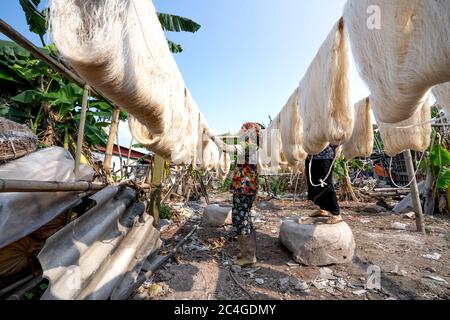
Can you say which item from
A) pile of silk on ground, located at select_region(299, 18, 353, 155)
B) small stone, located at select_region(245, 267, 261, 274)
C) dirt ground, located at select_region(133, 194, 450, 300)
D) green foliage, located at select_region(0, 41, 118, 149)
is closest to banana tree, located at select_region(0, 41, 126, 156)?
green foliage, located at select_region(0, 41, 118, 149)

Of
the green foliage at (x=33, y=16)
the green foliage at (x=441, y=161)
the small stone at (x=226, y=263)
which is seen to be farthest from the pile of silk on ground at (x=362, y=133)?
the green foliage at (x=33, y=16)

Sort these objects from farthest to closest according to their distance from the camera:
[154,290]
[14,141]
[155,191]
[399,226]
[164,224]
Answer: [164,224] → [399,226] → [155,191] → [154,290] → [14,141]

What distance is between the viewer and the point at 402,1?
74cm

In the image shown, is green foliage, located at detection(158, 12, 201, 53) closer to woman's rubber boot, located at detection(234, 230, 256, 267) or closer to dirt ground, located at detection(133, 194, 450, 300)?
dirt ground, located at detection(133, 194, 450, 300)

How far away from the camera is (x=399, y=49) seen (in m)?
0.78

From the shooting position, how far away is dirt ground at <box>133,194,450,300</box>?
7.10 feet

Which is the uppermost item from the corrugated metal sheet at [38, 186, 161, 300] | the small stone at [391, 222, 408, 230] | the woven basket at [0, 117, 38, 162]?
the woven basket at [0, 117, 38, 162]

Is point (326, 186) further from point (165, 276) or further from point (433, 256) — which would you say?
point (165, 276)

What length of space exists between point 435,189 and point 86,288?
6965 mm

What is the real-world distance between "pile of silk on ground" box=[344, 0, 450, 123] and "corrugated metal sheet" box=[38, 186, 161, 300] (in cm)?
201

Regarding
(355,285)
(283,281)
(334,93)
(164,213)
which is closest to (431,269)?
(355,285)

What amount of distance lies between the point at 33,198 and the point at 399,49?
7.04 ft
